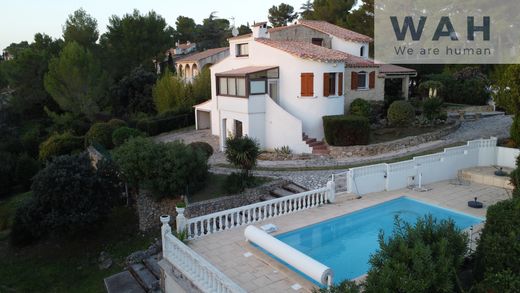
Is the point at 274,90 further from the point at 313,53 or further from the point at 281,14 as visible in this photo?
the point at 281,14

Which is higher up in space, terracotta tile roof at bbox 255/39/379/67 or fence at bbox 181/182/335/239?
terracotta tile roof at bbox 255/39/379/67

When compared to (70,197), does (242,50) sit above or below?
above

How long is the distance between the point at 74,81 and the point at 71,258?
26.8 metres

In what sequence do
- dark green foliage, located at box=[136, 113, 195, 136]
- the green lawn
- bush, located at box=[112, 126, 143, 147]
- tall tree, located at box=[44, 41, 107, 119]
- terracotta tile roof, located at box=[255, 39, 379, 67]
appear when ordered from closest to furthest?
the green lawn → terracotta tile roof, located at box=[255, 39, 379, 67] → bush, located at box=[112, 126, 143, 147] → dark green foliage, located at box=[136, 113, 195, 136] → tall tree, located at box=[44, 41, 107, 119]

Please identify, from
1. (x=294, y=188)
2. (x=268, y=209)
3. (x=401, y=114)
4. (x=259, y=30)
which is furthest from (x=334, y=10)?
(x=268, y=209)

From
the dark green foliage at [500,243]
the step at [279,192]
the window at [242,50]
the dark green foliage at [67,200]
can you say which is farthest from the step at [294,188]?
the window at [242,50]

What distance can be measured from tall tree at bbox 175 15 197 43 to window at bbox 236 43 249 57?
5304 centimetres

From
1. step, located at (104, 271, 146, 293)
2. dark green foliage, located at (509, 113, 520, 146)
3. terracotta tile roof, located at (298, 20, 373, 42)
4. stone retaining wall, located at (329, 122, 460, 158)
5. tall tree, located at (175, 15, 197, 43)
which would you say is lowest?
step, located at (104, 271, 146, 293)

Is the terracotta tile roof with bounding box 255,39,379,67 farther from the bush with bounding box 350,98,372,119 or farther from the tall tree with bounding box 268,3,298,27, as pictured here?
the tall tree with bounding box 268,3,298,27

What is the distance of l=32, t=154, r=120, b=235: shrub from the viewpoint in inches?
617

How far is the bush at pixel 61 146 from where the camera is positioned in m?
30.4

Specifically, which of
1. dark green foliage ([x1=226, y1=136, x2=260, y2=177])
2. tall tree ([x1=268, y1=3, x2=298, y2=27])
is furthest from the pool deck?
tall tree ([x1=268, y1=3, x2=298, y2=27])

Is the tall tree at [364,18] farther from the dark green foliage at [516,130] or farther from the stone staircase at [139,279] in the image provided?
the stone staircase at [139,279]

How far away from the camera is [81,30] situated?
4794cm
